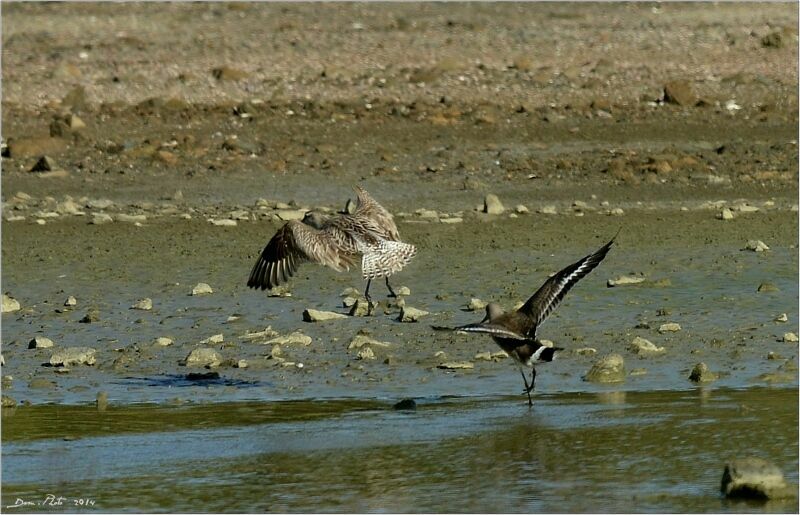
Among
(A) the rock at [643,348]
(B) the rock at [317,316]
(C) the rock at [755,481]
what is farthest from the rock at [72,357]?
(C) the rock at [755,481]

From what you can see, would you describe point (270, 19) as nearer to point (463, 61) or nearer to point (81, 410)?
point (463, 61)

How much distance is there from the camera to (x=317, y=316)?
11219 mm

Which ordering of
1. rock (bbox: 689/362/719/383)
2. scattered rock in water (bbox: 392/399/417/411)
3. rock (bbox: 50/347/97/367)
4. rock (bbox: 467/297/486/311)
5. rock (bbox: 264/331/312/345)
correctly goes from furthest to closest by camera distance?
rock (bbox: 467/297/486/311) → rock (bbox: 264/331/312/345) → rock (bbox: 50/347/97/367) → rock (bbox: 689/362/719/383) → scattered rock in water (bbox: 392/399/417/411)

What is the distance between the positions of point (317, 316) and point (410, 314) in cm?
63

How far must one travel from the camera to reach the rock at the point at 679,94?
19.9m

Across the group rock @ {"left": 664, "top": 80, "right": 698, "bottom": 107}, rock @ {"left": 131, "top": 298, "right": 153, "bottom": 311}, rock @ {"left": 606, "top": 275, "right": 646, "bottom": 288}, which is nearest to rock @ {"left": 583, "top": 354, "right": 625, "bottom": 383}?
rock @ {"left": 606, "top": 275, "right": 646, "bottom": 288}

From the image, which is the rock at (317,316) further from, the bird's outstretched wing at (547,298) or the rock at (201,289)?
the bird's outstretched wing at (547,298)

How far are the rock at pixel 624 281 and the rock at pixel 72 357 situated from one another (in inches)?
156

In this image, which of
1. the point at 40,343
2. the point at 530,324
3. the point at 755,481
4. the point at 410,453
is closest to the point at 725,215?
the point at 530,324

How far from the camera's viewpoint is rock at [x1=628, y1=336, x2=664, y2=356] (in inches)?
400

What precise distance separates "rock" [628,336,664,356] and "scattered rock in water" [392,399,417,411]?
1845 mm

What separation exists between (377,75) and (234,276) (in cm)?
914

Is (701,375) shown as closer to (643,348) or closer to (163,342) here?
(643,348)

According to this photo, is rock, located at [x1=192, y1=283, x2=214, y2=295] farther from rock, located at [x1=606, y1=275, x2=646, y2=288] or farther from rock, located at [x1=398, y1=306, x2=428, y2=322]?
rock, located at [x1=606, y1=275, x2=646, y2=288]
